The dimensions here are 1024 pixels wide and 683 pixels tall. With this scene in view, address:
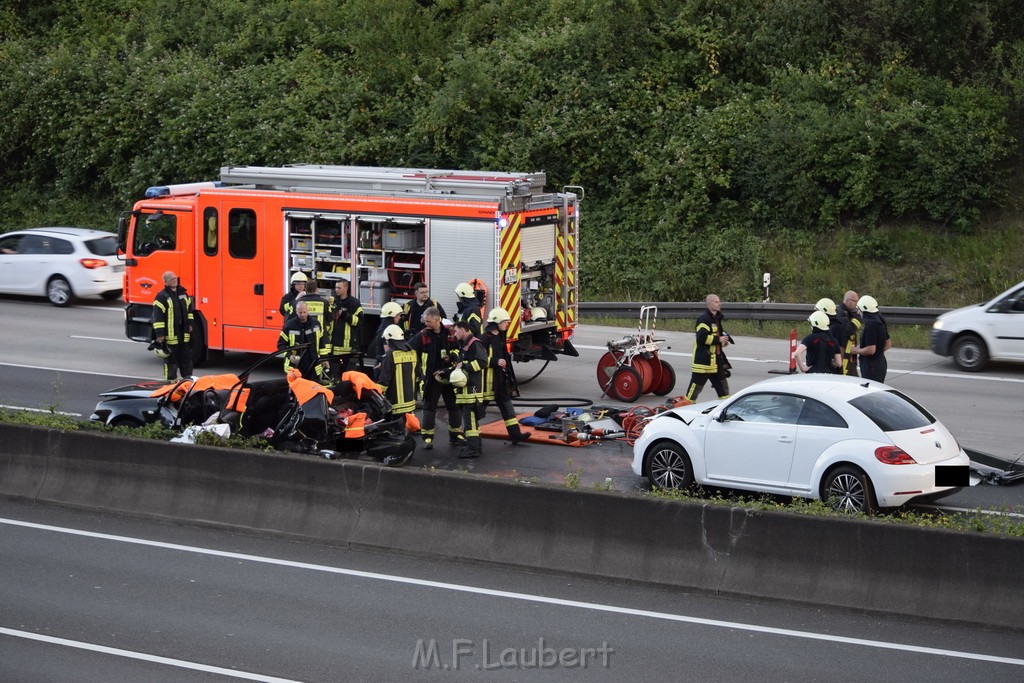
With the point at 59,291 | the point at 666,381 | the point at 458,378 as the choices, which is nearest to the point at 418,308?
the point at 458,378

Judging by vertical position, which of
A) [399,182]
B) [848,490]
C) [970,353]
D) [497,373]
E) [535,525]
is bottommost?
[535,525]

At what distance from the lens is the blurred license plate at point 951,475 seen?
1180 centimetres

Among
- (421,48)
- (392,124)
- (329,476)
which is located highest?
(421,48)

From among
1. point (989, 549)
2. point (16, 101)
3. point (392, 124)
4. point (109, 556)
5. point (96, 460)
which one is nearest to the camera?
point (989, 549)

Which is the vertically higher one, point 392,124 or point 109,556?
point 392,124

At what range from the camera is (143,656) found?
8867mm

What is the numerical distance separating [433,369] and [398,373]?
1.70ft

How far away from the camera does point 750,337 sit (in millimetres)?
23672

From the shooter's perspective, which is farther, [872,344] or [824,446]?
[872,344]

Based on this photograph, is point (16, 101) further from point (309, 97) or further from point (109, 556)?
point (109, 556)

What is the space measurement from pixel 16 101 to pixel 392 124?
11.3 meters

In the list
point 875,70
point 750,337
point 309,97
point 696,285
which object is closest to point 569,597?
point 750,337

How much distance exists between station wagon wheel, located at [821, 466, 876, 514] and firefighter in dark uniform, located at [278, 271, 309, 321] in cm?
825

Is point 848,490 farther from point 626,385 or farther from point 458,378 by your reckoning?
point 626,385
